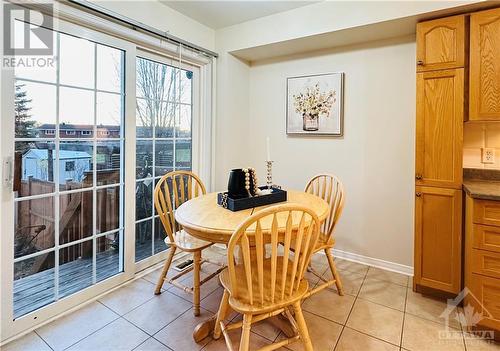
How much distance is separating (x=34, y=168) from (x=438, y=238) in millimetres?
2898

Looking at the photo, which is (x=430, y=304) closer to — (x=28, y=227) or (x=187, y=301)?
(x=187, y=301)

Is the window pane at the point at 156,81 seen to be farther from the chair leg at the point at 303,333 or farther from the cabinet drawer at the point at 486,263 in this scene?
the cabinet drawer at the point at 486,263

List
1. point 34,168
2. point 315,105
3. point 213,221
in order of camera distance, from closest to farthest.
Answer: point 213,221
point 34,168
point 315,105

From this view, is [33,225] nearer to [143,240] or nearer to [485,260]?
[143,240]

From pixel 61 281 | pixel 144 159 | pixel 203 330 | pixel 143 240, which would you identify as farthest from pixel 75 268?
pixel 203 330

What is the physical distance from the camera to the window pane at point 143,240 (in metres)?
2.60

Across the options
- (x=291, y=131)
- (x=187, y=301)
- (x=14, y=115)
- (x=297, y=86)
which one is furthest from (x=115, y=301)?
(x=297, y=86)

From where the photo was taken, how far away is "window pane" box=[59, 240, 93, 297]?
80.4 inches

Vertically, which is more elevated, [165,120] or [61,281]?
[165,120]

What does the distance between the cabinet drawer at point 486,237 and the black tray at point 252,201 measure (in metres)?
1.24

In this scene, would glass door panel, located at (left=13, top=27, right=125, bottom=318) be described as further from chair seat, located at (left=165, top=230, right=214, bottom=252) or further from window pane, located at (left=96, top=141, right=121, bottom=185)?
chair seat, located at (left=165, top=230, right=214, bottom=252)

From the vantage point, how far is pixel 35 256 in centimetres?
188

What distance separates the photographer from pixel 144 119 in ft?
8.48

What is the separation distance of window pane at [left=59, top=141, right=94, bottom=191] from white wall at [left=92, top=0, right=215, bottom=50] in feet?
3.39
